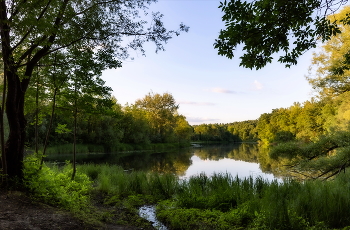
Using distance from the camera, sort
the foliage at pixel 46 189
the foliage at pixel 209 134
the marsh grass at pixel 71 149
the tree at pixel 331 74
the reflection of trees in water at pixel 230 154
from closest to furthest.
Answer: the foliage at pixel 46 189, the tree at pixel 331 74, the marsh grass at pixel 71 149, the reflection of trees in water at pixel 230 154, the foliage at pixel 209 134

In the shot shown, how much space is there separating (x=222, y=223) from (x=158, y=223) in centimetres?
159

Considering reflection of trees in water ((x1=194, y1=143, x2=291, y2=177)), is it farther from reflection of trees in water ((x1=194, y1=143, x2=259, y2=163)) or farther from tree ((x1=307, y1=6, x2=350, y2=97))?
tree ((x1=307, y1=6, x2=350, y2=97))

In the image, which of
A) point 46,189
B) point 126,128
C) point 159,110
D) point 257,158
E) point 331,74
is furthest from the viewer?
point 159,110

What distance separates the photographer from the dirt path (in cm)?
410

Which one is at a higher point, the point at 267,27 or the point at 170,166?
the point at 267,27

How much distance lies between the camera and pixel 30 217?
446cm

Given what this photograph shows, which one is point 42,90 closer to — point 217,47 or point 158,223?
point 158,223

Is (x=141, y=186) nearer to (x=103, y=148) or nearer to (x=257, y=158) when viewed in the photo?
(x=257, y=158)

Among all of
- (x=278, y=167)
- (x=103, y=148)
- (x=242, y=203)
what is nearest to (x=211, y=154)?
(x=103, y=148)

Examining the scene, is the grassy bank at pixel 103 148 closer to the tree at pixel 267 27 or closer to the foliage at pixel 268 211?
the foliage at pixel 268 211

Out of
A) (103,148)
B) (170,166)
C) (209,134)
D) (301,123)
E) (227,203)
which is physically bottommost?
(170,166)

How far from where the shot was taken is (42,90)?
7742mm

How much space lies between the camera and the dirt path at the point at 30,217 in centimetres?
410

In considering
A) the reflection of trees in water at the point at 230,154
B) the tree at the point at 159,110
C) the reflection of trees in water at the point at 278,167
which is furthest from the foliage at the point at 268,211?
the tree at the point at 159,110
